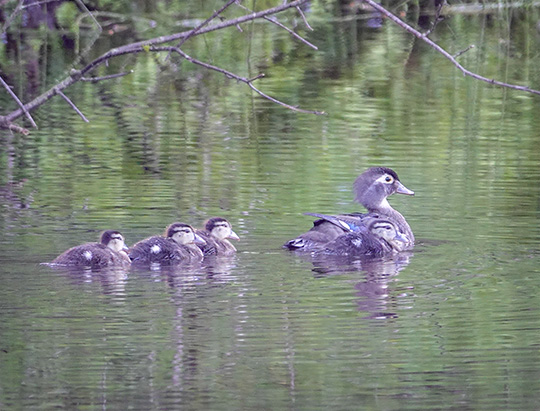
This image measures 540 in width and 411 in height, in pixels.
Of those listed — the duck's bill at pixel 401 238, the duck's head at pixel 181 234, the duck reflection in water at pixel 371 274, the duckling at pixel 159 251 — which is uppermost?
the duck's head at pixel 181 234

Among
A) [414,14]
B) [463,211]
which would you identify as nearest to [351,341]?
[463,211]

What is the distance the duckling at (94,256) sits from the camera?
8.14 metres

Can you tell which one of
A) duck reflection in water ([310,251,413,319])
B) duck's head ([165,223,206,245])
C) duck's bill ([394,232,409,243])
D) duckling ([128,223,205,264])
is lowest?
duck reflection in water ([310,251,413,319])

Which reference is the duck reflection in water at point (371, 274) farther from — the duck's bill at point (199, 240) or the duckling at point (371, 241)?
the duck's bill at point (199, 240)

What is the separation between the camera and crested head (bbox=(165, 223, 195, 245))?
870cm

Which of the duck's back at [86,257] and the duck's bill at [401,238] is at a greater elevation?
the duck's back at [86,257]

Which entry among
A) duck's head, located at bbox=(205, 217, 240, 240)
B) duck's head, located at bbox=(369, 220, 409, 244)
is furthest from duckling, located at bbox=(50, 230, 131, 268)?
duck's head, located at bbox=(369, 220, 409, 244)

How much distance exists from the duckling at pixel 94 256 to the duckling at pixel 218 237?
2.66 ft

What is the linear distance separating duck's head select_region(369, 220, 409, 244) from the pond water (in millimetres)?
243

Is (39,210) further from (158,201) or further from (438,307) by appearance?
(438,307)

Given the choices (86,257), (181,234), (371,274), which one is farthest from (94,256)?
(371,274)

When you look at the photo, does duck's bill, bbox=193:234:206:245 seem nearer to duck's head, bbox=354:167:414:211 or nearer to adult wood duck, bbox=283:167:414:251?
adult wood duck, bbox=283:167:414:251

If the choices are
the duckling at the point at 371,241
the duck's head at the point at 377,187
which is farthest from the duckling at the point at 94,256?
the duck's head at the point at 377,187

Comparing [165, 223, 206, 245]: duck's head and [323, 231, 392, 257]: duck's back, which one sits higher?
[165, 223, 206, 245]: duck's head
